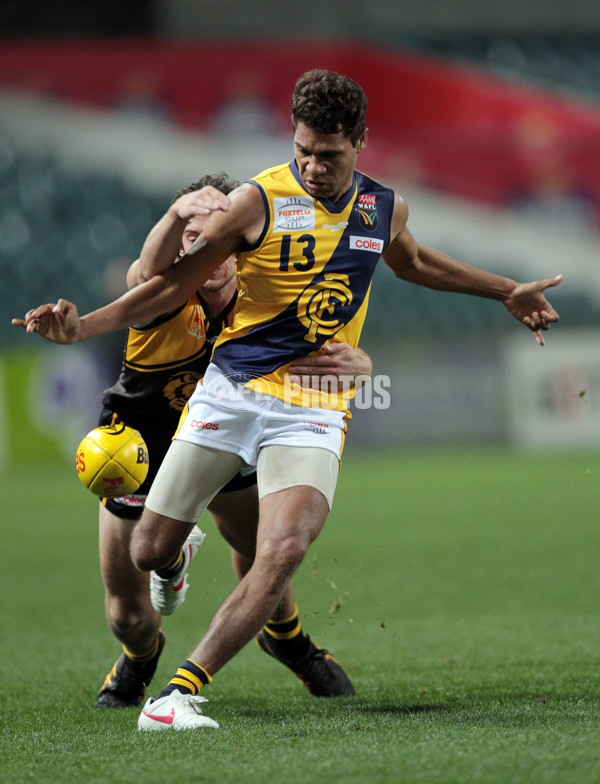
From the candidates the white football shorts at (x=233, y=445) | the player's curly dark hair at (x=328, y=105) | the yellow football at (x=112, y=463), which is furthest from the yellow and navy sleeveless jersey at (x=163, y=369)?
the player's curly dark hair at (x=328, y=105)

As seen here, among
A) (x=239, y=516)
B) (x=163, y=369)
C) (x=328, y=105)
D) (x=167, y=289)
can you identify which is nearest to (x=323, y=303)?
(x=167, y=289)

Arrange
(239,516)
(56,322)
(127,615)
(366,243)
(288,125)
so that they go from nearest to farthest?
(56,322) < (366,243) < (239,516) < (127,615) < (288,125)

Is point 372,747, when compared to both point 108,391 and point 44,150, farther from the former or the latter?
point 44,150

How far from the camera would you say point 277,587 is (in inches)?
145

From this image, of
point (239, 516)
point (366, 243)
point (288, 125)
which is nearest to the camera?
point (366, 243)

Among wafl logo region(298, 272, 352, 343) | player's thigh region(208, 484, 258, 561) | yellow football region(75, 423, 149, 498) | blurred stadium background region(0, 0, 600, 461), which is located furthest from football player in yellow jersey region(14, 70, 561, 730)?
blurred stadium background region(0, 0, 600, 461)

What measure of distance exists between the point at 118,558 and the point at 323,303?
1552mm

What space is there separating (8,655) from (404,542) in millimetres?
4544

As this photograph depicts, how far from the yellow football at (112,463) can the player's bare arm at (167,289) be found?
597mm

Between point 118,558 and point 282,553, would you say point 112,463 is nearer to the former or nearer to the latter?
point 118,558

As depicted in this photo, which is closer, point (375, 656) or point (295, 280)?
point (295, 280)

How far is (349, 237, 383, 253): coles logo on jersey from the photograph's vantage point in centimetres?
404

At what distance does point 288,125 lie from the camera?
21328 mm

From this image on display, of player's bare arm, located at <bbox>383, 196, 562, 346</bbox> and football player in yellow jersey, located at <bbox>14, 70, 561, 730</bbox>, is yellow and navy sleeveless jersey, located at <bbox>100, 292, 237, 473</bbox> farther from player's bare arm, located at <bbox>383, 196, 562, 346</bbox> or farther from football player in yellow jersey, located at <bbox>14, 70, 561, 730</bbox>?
player's bare arm, located at <bbox>383, 196, 562, 346</bbox>
